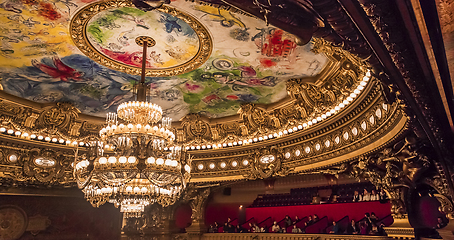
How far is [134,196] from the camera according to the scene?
8023mm

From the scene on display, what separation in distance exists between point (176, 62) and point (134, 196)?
4.58 meters

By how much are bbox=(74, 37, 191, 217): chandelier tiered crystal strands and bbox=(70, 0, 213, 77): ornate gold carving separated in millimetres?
2257

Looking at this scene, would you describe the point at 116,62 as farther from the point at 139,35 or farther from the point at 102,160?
the point at 102,160

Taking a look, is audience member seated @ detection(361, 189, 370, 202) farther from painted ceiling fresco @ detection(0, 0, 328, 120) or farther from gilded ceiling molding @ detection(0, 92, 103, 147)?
gilded ceiling molding @ detection(0, 92, 103, 147)

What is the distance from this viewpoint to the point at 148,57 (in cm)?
948

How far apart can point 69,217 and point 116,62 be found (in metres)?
10.7

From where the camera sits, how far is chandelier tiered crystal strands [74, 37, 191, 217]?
7312mm

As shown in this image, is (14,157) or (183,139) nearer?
(14,157)

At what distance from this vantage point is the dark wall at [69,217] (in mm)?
14433

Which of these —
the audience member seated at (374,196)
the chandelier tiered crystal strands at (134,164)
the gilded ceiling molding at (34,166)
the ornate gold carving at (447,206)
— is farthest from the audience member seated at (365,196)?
the gilded ceiling molding at (34,166)

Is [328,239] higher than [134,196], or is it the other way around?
[134,196]

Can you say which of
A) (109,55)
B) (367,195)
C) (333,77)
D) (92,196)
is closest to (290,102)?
(333,77)

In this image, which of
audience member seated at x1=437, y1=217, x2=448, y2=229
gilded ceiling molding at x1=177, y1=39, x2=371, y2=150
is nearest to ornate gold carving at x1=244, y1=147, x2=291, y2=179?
gilded ceiling molding at x1=177, y1=39, x2=371, y2=150

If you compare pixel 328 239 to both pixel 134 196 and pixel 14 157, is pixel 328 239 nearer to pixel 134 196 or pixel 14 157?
pixel 134 196
